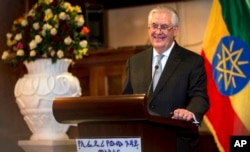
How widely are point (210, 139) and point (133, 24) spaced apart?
61.2 inches

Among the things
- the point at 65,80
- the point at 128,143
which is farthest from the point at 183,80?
the point at 65,80

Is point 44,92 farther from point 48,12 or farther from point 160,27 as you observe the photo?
point 160,27

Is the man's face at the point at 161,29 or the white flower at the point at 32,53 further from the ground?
the man's face at the point at 161,29

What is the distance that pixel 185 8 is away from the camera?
541 cm

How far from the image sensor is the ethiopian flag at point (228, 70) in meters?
3.81

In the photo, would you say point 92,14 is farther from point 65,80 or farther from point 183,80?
point 183,80

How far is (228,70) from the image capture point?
3.83m

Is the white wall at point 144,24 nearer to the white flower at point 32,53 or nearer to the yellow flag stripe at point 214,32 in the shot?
the yellow flag stripe at point 214,32

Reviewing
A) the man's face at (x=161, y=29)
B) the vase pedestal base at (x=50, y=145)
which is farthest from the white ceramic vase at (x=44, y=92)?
the man's face at (x=161, y=29)

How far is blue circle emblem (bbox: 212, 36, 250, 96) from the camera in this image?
149 inches

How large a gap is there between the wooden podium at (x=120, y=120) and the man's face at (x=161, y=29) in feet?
1.47

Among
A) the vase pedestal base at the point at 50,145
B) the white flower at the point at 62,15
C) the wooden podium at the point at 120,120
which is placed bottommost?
the vase pedestal base at the point at 50,145

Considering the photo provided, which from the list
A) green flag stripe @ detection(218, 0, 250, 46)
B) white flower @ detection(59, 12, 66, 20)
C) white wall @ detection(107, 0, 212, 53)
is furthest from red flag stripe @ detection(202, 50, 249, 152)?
white wall @ detection(107, 0, 212, 53)

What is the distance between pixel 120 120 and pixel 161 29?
59cm
